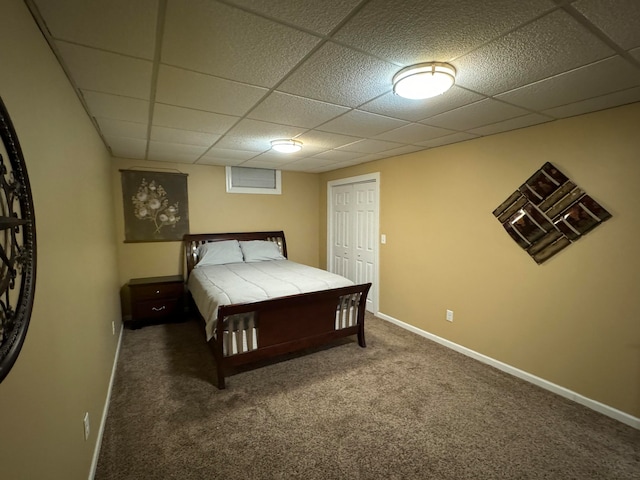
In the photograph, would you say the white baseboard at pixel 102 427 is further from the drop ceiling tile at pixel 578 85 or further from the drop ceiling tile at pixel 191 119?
the drop ceiling tile at pixel 578 85

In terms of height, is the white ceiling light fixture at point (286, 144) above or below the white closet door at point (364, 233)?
above

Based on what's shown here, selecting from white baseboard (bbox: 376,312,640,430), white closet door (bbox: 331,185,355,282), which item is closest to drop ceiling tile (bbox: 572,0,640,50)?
white baseboard (bbox: 376,312,640,430)

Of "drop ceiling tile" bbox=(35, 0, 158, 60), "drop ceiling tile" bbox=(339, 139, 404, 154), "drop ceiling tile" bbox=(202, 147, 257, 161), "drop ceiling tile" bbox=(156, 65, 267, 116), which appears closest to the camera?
"drop ceiling tile" bbox=(35, 0, 158, 60)

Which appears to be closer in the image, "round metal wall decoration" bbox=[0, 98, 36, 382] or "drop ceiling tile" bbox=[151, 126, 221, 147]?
"round metal wall decoration" bbox=[0, 98, 36, 382]

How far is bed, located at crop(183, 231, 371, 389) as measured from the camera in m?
2.56

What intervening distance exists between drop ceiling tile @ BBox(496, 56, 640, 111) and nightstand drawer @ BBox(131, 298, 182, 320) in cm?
413

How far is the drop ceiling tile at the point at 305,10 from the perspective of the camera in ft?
3.48

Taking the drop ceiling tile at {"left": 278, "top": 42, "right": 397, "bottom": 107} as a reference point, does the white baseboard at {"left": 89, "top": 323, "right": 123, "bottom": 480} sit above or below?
below

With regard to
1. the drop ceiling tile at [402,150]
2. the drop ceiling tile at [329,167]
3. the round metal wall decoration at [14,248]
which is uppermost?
the drop ceiling tile at [329,167]

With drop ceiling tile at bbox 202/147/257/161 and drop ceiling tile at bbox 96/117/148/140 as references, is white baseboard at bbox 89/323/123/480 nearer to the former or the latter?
drop ceiling tile at bbox 96/117/148/140

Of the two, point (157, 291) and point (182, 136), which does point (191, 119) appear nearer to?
point (182, 136)

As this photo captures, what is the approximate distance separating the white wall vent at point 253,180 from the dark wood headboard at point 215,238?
71 centimetres

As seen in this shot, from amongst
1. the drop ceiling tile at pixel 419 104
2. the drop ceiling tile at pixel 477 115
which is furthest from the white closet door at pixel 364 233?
the drop ceiling tile at pixel 419 104

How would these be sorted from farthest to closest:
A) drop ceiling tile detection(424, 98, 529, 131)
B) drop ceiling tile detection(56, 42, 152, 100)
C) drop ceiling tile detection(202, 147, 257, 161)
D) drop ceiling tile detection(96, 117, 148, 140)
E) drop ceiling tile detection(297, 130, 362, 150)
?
drop ceiling tile detection(202, 147, 257, 161)
drop ceiling tile detection(297, 130, 362, 150)
drop ceiling tile detection(96, 117, 148, 140)
drop ceiling tile detection(424, 98, 529, 131)
drop ceiling tile detection(56, 42, 152, 100)
